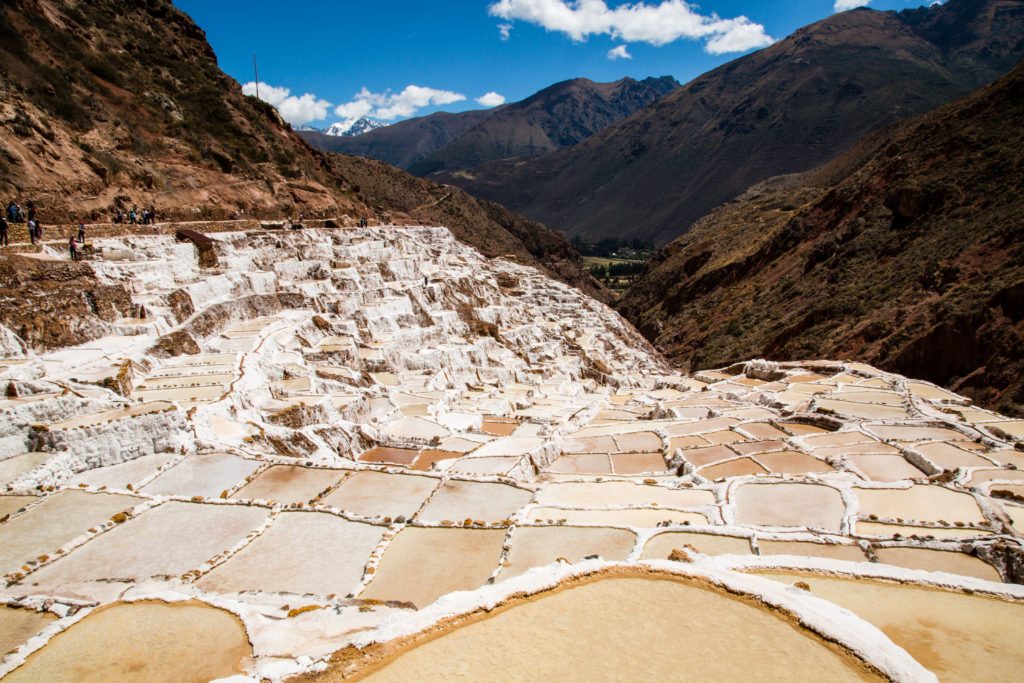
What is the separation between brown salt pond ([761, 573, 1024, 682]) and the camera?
6.23 m

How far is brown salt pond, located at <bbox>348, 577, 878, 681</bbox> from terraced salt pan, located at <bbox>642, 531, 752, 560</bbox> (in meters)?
2.66

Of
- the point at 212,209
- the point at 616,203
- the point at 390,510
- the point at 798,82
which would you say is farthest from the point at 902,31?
the point at 390,510

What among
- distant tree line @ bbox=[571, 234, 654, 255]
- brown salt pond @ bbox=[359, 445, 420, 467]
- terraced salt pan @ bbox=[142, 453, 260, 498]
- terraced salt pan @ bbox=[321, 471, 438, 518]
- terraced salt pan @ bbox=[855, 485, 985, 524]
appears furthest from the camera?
distant tree line @ bbox=[571, 234, 654, 255]

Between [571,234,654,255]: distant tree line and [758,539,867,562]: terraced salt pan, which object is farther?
[571,234,654,255]: distant tree line

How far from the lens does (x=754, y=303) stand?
2084 inches

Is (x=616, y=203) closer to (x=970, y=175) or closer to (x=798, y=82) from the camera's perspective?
(x=798, y=82)

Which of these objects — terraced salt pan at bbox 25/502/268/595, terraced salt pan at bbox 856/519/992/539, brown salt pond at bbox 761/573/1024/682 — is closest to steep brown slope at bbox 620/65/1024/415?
terraced salt pan at bbox 856/519/992/539

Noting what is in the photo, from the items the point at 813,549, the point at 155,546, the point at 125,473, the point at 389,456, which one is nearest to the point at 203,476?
the point at 125,473

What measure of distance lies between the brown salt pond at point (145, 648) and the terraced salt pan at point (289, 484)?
154 inches

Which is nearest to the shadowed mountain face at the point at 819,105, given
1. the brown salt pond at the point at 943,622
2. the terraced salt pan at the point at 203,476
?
the terraced salt pan at the point at 203,476

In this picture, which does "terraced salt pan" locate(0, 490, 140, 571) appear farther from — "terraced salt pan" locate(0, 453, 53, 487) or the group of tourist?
the group of tourist

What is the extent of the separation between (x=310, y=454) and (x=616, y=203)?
190m

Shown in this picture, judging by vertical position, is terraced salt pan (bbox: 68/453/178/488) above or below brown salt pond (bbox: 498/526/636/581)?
above

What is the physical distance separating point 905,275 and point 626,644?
41.8 m
